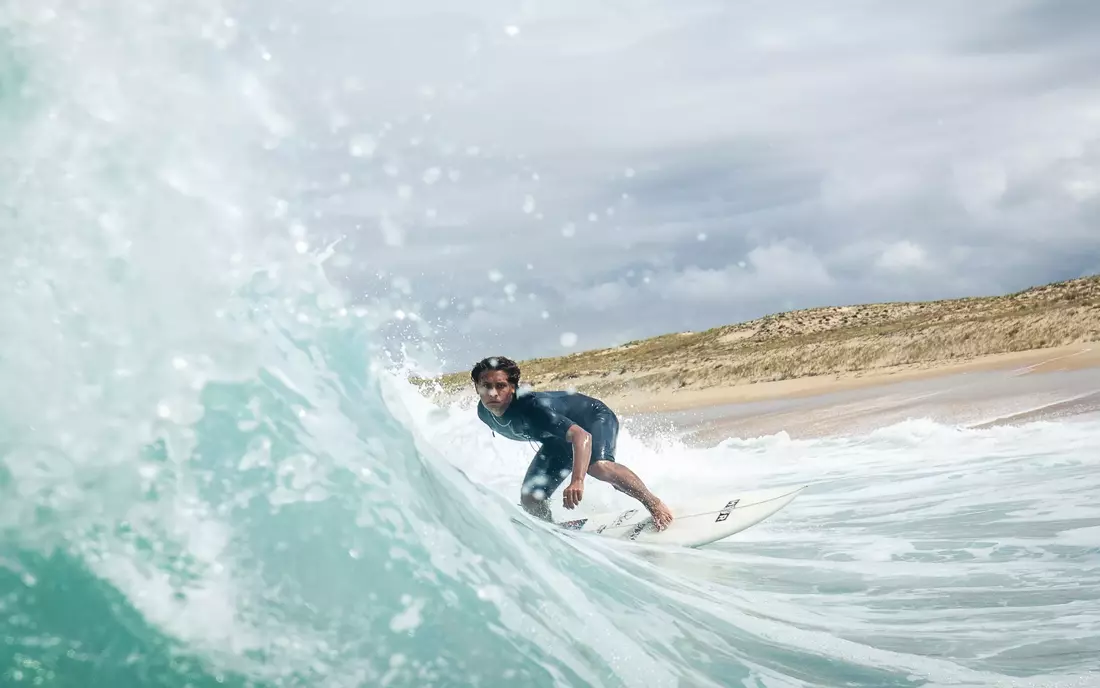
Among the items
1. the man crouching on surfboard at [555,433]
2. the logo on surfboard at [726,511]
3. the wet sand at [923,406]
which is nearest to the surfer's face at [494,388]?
the man crouching on surfboard at [555,433]

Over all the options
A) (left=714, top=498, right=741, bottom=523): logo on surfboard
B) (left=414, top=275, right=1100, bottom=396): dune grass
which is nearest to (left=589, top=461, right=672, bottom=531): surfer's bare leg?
(left=714, top=498, right=741, bottom=523): logo on surfboard

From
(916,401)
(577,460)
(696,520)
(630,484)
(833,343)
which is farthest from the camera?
(833,343)

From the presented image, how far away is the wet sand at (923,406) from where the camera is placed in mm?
14547

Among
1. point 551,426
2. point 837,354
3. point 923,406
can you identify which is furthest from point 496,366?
point 837,354

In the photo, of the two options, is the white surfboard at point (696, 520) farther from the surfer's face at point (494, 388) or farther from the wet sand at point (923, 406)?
the wet sand at point (923, 406)

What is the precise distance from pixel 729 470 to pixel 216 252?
966 centimetres

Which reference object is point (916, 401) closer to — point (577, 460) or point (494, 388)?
point (577, 460)

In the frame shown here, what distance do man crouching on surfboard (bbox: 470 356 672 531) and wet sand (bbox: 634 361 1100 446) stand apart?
27.3 ft

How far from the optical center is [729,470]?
1337cm

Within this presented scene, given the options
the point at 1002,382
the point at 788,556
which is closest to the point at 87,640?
the point at 788,556

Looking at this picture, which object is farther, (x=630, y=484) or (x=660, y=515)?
(x=660, y=515)

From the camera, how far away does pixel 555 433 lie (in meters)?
7.13

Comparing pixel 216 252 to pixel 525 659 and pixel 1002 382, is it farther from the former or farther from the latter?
pixel 1002 382

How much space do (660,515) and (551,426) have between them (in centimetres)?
102
